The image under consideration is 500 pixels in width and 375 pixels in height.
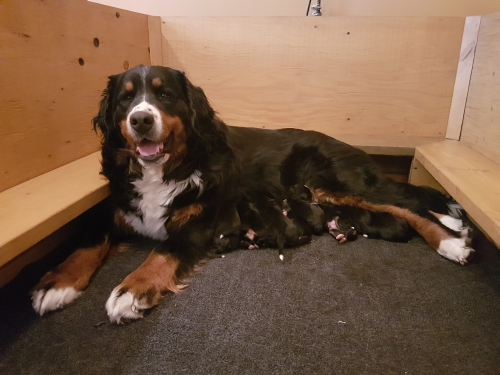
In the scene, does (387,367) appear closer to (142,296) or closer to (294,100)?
(142,296)

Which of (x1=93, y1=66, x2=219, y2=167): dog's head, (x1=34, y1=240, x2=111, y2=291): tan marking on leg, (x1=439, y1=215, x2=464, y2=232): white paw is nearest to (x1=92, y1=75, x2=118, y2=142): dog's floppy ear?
(x1=93, y1=66, x2=219, y2=167): dog's head

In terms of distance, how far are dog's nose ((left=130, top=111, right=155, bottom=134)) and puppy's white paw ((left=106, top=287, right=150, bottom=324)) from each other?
0.61 meters

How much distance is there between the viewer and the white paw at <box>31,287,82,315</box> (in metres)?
1.28

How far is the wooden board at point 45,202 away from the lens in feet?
3.66

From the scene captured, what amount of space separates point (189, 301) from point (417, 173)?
1.67 m

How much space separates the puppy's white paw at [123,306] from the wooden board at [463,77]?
216 cm

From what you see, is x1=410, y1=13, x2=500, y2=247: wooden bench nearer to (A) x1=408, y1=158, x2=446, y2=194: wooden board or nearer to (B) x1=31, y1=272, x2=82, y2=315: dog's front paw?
(A) x1=408, y1=158, x2=446, y2=194: wooden board

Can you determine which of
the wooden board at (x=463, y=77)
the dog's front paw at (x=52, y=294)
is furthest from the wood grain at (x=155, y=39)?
the wooden board at (x=463, y=77)

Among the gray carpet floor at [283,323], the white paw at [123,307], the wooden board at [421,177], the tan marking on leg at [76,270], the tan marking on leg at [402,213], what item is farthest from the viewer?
the wooden board at [421,177]

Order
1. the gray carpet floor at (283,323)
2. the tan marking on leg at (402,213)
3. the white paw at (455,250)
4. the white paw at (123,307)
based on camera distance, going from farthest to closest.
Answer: the tan marking on leg at (402,213)
the white paw at (455,250)
the white paw at (123,307)
the gray carpet floor at (283,323)

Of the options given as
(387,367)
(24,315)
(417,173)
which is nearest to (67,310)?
(24,315)

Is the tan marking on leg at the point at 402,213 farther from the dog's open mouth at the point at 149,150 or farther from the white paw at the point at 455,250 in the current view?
the dog's open mouth at the point at 149,150

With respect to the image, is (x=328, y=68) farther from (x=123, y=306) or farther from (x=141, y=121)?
(x=123, y=306)

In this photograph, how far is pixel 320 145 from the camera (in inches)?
87.3
